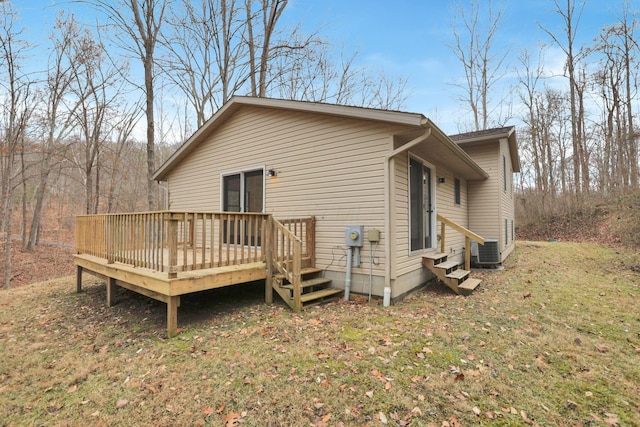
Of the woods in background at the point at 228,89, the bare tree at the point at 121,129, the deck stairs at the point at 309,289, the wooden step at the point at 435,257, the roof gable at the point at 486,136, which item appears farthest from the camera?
the bare tree at the point at 121,129

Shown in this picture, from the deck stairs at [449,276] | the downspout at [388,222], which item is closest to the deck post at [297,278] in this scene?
the downspout at [388,222]

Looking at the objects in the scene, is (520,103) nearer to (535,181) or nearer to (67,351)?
(535,181)

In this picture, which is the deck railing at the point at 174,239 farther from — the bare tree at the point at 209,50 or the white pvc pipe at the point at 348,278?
the bare tree at the point at 209,50

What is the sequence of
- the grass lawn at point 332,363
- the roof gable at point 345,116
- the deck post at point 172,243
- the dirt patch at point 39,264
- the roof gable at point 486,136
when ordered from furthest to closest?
1. the dirt patch at point 39,264
2. the roof gable at point 486,136
3. the roof gable at point 345,116
4. the deck post at point 172,243
5. the grass lawn at point 332,363

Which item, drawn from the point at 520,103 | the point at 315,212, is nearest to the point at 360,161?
the point at 315,212

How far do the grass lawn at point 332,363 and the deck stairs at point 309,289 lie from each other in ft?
0.78

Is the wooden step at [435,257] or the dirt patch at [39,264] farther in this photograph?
the dirt patch at [39,264]

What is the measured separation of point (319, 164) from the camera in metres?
5.81

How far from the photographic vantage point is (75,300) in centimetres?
607

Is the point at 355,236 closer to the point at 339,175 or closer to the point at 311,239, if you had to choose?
the point at 311,239

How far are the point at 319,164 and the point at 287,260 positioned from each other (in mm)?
1978

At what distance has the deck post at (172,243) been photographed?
12.5 ft

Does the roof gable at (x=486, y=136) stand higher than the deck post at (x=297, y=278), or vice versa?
the roof gable at (x=486, y=136)

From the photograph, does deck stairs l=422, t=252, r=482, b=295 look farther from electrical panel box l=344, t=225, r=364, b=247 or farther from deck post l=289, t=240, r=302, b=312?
deck post l=289, t=240, r=302, b=312
